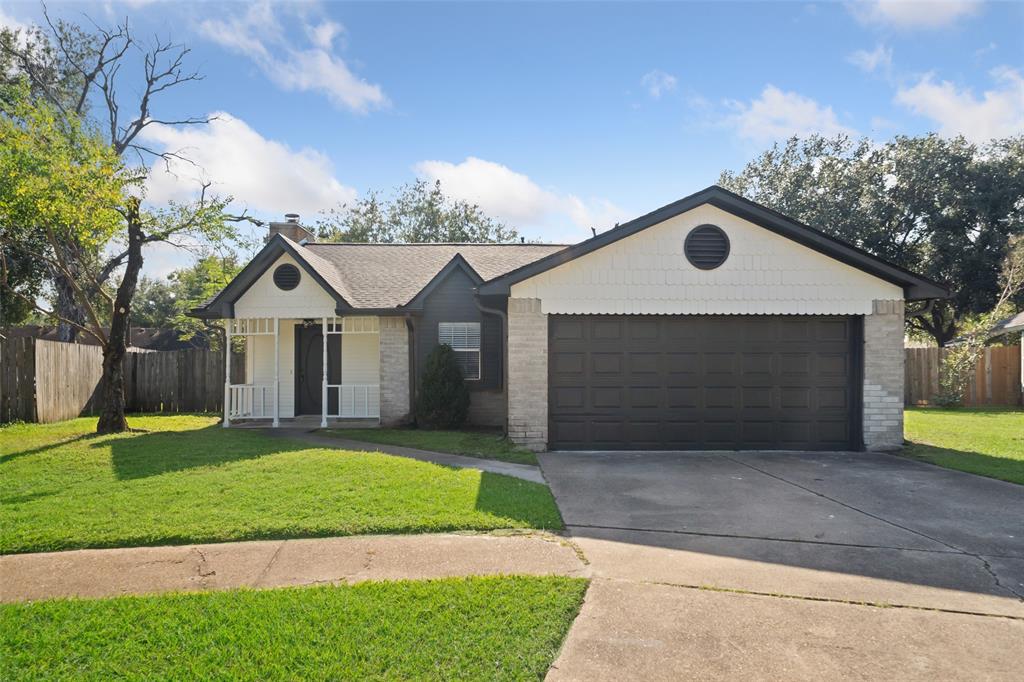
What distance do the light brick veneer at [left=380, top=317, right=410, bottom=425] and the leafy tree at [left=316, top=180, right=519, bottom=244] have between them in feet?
92.8

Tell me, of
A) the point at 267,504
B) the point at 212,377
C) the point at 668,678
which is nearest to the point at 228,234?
the point at 212,377

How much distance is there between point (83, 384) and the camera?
15336mm

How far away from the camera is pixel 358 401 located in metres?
14.7

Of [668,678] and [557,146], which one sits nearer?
[668,678]

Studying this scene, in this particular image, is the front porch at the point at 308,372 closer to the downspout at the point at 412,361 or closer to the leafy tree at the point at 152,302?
the downspout at the point at 412,361

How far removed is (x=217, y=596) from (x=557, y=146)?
12.2 metres

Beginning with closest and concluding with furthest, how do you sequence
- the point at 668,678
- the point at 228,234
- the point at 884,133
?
the point at 668,678, the point at 228,234, the point at 884,133

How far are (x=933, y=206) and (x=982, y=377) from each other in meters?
11.1

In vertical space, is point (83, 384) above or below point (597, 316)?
below

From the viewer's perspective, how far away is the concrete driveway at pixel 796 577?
3365 millimetres

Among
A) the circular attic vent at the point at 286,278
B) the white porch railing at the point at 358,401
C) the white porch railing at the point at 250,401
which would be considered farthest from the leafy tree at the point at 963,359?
the white porch railing at the point at 250,401

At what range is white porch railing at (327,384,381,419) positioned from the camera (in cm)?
1465

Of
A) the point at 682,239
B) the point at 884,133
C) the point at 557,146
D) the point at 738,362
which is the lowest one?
the point at 738,362

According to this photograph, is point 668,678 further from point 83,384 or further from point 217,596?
point 83,384
